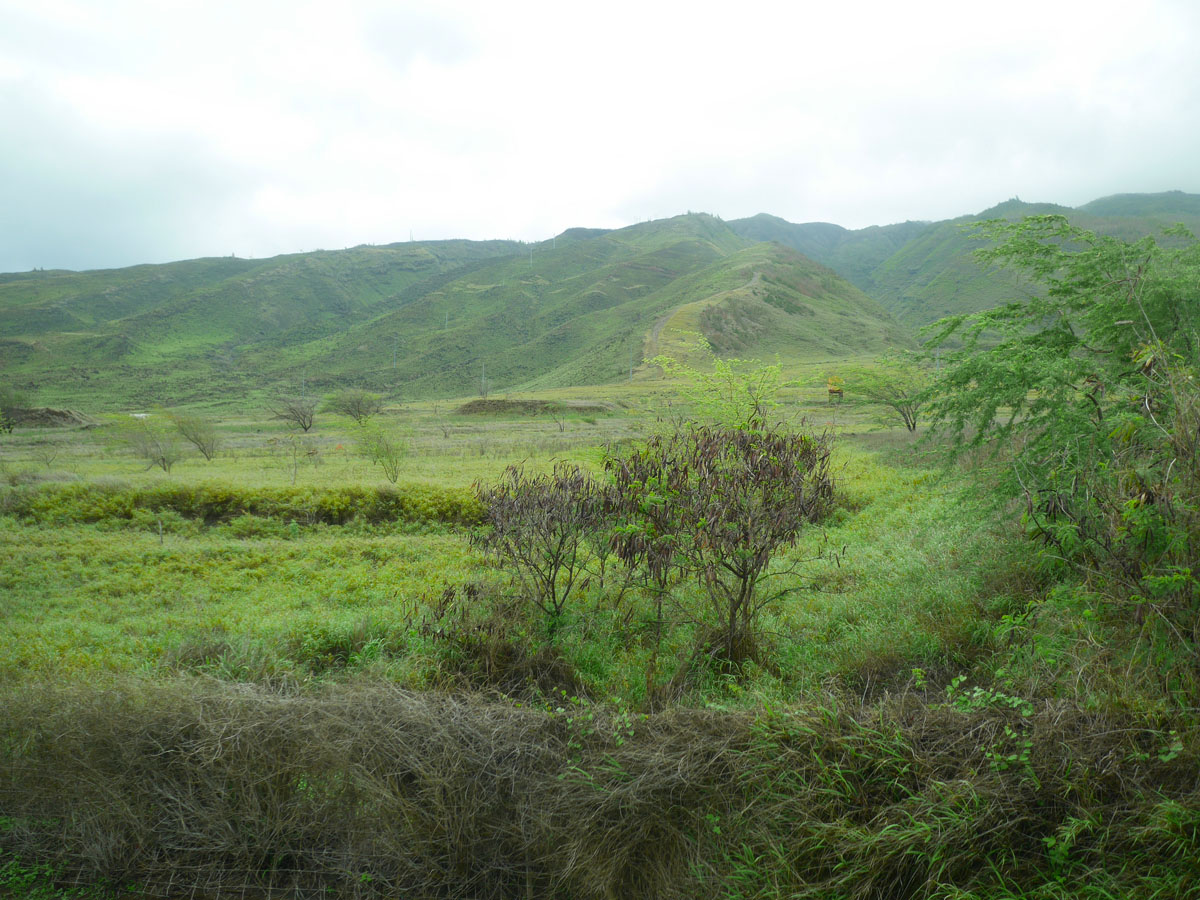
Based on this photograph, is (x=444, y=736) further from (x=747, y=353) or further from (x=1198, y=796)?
(x=747, y=353)

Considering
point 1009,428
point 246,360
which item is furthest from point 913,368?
point 246,360

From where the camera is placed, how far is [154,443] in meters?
26.2

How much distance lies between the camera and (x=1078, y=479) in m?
6.03

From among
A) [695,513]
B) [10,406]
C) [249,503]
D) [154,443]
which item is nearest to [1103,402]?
[695,513]

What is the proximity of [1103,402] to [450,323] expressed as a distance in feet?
486

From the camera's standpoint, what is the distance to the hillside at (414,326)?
9700 cm

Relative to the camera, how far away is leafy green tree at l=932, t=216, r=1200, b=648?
4055 mm

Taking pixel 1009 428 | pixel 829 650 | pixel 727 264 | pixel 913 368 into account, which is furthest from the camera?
pixel 727 264

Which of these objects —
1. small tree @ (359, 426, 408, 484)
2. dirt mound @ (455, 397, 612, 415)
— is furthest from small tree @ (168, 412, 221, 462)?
dirt mound @ (455, 397, 612, 415)

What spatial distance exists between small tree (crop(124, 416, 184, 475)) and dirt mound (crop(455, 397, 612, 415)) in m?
33.9

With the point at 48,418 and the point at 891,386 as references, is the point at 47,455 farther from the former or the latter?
the point at 891,386

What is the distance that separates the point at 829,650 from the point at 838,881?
12.7 feet

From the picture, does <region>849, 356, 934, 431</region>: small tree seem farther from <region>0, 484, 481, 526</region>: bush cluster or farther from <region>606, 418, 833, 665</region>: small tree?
<region>606, 418, 833, 665</region>: small tree

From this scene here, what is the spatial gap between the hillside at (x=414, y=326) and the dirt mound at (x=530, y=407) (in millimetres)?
30346
